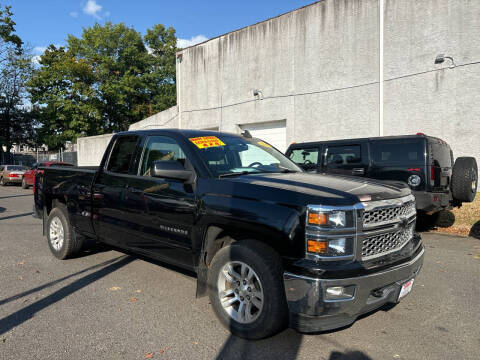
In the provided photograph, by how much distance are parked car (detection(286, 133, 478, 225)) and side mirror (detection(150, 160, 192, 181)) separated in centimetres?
339

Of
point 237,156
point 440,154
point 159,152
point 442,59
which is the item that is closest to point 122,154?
point 159,152

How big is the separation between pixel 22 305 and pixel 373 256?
3527 mm

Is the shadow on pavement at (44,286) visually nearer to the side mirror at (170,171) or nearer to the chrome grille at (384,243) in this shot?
the side mirror at (170,171)

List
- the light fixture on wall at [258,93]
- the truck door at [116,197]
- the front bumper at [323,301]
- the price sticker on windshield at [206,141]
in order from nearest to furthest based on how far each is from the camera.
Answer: the front bumper at [323,301] < the price sticker on windshield at [206,141] < the truck door at [116,197] < the light fixture on wall at [258,93]

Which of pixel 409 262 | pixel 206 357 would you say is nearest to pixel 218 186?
pixel 206 357

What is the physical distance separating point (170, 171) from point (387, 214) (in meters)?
1.96

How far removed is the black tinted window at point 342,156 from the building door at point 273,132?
23.4ft

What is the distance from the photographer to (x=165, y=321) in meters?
3.45

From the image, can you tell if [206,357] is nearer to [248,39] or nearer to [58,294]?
[58,294]

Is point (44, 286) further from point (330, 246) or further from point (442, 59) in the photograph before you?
point (442, 59)

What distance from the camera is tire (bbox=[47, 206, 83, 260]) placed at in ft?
17.5

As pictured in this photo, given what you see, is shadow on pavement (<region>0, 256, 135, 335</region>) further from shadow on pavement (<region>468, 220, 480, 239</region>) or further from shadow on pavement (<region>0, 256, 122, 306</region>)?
shadow on pavement (<region>468, 220, 480, 239</region>)

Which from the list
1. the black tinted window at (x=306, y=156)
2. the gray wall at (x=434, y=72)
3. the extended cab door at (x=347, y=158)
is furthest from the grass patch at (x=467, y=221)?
the black tinted window at (x=306, y=156)

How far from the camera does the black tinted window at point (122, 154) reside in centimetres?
445
